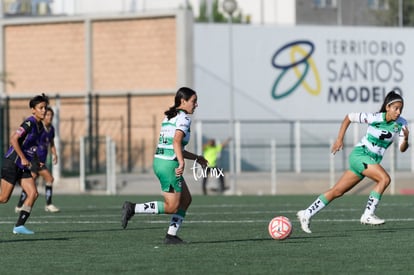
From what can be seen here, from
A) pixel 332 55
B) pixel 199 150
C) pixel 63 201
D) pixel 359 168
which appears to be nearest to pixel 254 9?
pixel 332 55

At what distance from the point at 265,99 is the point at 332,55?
12.6ft

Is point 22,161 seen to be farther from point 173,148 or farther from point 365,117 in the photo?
point 365,117

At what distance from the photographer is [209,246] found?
51.3 feet

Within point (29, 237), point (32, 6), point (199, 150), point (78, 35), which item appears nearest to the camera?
point (29, 237)

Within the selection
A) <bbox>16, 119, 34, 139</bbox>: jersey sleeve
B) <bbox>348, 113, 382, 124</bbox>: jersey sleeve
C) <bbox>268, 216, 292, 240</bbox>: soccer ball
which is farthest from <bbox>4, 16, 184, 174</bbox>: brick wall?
<bbox>268, 216, 292, 240</bbox>: soccer ball

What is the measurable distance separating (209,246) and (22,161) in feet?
10.8

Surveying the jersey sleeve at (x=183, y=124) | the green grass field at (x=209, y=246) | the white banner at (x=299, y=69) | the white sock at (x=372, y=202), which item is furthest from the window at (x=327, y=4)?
the jersey sleeve at (x=183, y=124)

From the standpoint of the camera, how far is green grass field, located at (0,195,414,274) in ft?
42.3

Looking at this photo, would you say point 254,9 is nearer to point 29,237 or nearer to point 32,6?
point 32,6

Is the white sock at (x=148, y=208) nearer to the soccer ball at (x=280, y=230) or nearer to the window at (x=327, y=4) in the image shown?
the soccer ball at (x=280, y=230)

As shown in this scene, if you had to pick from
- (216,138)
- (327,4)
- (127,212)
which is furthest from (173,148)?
(327,4)

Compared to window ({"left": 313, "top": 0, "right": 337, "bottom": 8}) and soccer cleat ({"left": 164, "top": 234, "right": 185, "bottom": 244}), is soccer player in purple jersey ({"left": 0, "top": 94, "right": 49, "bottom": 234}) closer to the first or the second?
soccer cleat ({"left": 164, "top": 234, "right": 185, "bottom": 244})

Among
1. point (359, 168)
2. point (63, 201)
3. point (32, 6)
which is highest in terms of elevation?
point (32, 6)

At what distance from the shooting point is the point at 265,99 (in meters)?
54.8
